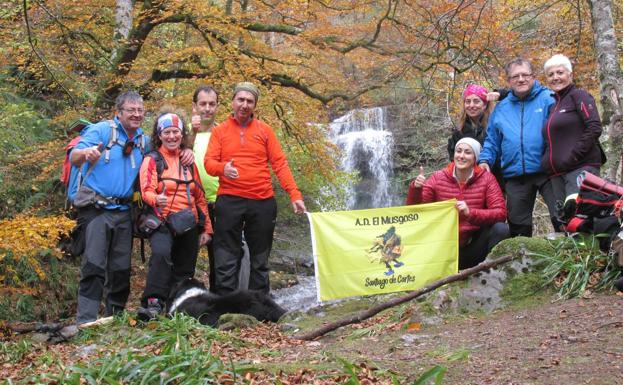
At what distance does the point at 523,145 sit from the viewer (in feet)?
19.2

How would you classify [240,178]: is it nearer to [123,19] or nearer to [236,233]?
[236,233]

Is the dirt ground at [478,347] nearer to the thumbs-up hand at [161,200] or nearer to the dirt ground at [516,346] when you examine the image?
the dirt ground at [516,346]

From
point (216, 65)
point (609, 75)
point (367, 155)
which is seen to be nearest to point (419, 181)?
point (609, 75)

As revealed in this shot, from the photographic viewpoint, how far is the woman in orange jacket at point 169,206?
565 cm

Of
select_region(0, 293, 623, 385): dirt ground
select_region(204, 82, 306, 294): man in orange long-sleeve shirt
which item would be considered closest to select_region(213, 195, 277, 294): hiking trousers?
select_region(204, 82, 306, 294): man in orange long-sleeve shirt

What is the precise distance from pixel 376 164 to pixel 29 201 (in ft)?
47.9

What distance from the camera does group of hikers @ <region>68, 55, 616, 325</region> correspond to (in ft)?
18.2

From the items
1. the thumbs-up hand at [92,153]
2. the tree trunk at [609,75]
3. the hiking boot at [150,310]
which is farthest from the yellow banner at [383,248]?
the thumbs-up hand at [92,153]

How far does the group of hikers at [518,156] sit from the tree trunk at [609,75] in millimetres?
707

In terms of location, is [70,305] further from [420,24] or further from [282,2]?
[420,24]

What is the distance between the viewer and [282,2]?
1113 centimetres

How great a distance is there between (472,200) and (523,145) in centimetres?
66

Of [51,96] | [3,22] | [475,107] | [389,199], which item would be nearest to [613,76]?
[475,107]

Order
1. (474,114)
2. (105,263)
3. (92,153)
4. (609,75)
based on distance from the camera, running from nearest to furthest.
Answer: (92,153) → (105,263) → (609,75) → (474,114)
